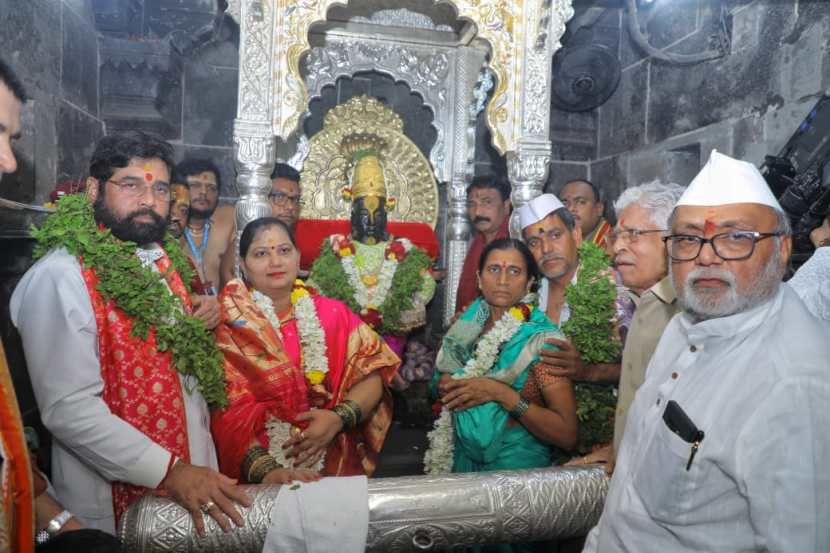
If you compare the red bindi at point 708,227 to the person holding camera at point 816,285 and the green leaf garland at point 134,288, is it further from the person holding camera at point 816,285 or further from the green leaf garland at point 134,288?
the green leaf garland at point 134,288

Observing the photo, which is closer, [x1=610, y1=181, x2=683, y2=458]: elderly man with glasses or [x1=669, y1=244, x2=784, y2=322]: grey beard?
[x1=669, y1=244, x2=784, y2=322]: grey beard

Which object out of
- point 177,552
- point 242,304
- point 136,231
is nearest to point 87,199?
point 136,231

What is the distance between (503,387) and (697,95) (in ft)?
11.4

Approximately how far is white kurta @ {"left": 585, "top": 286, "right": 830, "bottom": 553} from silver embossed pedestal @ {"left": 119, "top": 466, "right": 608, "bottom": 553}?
1.23 ft

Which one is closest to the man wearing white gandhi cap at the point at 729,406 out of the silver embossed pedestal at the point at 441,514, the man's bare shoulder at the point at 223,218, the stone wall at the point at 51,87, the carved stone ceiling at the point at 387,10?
the silver embossed pedestal at the point at 441,514

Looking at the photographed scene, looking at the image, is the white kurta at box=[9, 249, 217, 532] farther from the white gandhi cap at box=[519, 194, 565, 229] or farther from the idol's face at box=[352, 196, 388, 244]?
the idol's face at box=[352, 196, 388, 244]

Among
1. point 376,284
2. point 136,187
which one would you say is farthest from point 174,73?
point 136,187

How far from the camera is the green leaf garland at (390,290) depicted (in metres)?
4.72

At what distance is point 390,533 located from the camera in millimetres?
1887

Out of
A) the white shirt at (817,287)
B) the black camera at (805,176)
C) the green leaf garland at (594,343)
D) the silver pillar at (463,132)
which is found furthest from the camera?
the silver pillar at (463,132)

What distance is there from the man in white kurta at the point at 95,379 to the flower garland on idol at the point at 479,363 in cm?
123

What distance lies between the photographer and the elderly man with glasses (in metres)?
2.25

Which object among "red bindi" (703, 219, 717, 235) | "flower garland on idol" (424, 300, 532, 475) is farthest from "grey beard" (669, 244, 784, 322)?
"flower garland on idol" (424, 300, 532, 475)

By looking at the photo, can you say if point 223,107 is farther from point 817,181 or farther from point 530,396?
point 817,181
